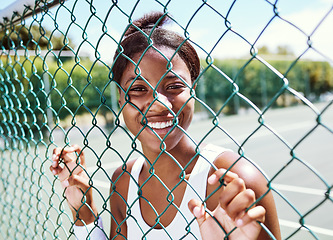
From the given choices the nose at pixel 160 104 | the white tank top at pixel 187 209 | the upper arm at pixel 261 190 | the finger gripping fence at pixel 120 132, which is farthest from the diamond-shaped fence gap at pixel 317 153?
the nose at pixel 160 104

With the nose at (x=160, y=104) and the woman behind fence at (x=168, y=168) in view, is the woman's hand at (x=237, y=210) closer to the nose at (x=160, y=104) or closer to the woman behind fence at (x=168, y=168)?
the woman behind fence at (x=168, y=168)

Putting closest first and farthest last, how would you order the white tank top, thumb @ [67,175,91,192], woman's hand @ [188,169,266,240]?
woman's hand @ [188,169,266,240], the white tank top, thumb @ [67,175,91,192]

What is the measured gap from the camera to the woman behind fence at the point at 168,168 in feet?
2.93

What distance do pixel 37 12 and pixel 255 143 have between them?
34.0ft

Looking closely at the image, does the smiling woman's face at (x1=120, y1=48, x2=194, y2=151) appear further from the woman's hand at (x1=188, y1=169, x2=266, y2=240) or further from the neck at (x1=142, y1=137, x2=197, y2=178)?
the woman's hand at (x1=188, y1=169, x2=266, y2=240)

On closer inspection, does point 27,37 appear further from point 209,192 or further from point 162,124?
point 209,192

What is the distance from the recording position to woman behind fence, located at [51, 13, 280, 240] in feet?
2.93

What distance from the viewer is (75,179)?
1.57 metres

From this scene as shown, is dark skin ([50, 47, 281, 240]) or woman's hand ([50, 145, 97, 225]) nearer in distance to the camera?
dark skin ([50, 47, 281, 240])

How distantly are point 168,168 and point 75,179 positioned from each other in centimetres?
46

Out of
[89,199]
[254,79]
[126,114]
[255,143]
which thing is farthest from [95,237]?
[254,79]

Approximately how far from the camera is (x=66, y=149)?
1.59 m

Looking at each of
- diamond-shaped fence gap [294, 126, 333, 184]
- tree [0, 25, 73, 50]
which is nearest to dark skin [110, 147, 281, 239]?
tree [0, 25, 73, 50]

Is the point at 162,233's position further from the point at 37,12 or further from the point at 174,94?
the point at 37,12
